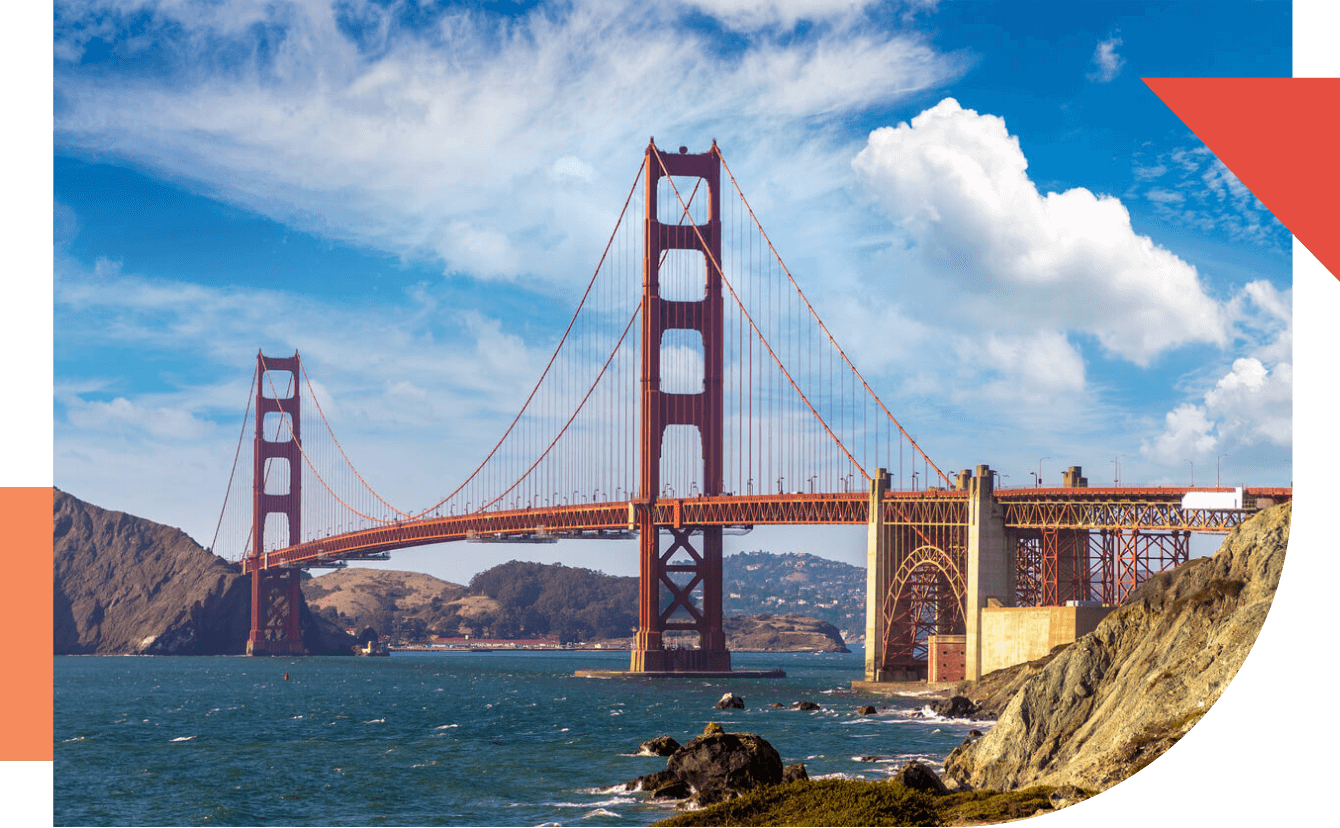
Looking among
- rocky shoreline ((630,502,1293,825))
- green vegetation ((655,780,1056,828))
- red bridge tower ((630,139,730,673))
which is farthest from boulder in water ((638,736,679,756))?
red bridge tower ((630,139,730,673))

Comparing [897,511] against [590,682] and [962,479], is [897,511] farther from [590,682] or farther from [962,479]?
[590,682]

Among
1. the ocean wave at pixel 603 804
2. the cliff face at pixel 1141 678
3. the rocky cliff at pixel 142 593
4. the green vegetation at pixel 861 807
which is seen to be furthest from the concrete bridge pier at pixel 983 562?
the rocky cliff at pixel 142 593

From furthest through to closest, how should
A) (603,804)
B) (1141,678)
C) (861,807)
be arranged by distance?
1. (603,804)
2. (1141,678)
3. (861,807)

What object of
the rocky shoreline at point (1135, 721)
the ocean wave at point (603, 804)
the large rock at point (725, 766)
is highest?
the rocky shoreline at point (1135, 721)

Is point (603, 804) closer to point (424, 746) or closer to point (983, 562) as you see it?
point (424, 746)

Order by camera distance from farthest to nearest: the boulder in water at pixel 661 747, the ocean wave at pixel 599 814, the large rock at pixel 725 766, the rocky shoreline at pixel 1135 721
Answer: the boulder in water at pixel 661 747, the large rock at pixel 725 766, the ocean wave at pixel 599 814, the rocky shoreline at pixel 1135 721

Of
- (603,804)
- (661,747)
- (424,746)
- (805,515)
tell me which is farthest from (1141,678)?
(805,515)

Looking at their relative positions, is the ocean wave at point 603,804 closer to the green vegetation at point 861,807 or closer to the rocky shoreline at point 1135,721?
the rocky shoreline at point 1135,721

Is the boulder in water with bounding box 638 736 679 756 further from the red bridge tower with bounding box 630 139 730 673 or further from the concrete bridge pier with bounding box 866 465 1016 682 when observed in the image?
the red bridge tower with bounding box 630 139 730 673
